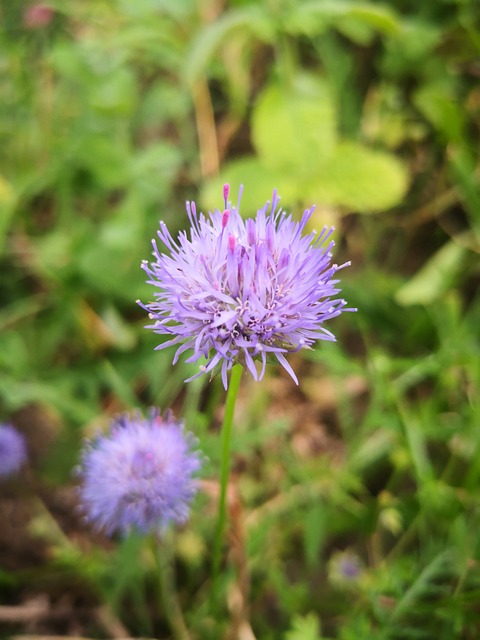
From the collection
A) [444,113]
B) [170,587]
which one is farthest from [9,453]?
[444,113]

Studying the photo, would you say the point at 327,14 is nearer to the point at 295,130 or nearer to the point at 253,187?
the point at 295,130

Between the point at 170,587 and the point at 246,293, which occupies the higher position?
the point at 246,293

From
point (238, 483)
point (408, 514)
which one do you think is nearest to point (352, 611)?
point (408, 514)

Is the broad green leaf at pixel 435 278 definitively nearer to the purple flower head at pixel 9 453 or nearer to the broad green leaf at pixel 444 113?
the broad green leaf at pixel 444 113

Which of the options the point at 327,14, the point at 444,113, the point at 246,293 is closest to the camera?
the point at 246,293

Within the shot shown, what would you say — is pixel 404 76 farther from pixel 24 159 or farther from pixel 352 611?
pixel 352 611

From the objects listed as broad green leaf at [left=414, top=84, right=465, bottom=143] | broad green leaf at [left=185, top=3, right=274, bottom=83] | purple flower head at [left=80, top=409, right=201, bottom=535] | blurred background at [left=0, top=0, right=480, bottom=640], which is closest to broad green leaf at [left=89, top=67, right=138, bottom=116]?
blurred background at [left=0, top=0, right=480, bottom=640]

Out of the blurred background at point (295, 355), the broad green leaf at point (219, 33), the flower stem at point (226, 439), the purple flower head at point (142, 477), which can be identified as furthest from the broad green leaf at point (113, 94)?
the flower stem at point (226, 439)

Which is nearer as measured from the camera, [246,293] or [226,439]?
[246,293]
